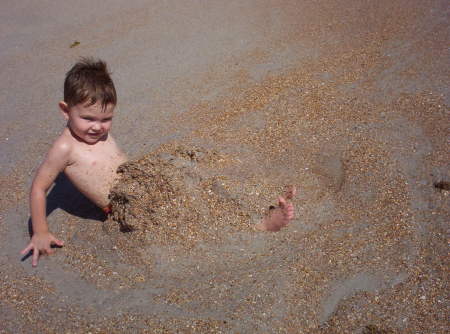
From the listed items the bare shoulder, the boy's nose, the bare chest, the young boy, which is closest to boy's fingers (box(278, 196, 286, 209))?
the young boy

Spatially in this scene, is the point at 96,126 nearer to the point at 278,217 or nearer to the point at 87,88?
the point at 87,88

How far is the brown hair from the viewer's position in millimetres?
2352

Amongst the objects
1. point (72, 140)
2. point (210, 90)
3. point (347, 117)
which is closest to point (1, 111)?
point (72, 140)

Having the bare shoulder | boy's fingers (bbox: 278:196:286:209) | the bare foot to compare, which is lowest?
the bare foot

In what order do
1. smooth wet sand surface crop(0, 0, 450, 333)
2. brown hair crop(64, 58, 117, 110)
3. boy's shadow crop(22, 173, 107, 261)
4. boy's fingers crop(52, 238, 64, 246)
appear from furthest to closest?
boy's shadow crop(22, 173, 107, 261), boy's fingers crop(52, 238, 64, 246), brown hair crop(64, 58, 117, 110), smooth wet sand surface crop(0, 0, 450, 333)

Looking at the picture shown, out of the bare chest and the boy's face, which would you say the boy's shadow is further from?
the boy's face

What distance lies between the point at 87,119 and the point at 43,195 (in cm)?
51

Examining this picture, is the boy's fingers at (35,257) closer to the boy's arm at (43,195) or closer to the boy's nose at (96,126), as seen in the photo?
the boy's arm at (43,195)

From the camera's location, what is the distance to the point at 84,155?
253 centimetres

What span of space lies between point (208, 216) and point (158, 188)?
1.09 ft

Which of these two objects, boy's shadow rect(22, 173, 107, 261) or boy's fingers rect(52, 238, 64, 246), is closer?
boy's fingers rect(52, 238, 64, 246)

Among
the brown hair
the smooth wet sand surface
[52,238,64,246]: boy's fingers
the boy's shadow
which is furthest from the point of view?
the boy's shadow

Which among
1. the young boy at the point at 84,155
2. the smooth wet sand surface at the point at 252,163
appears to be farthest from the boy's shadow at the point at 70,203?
the young boy at the point at 84,155

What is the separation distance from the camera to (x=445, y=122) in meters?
3.04
